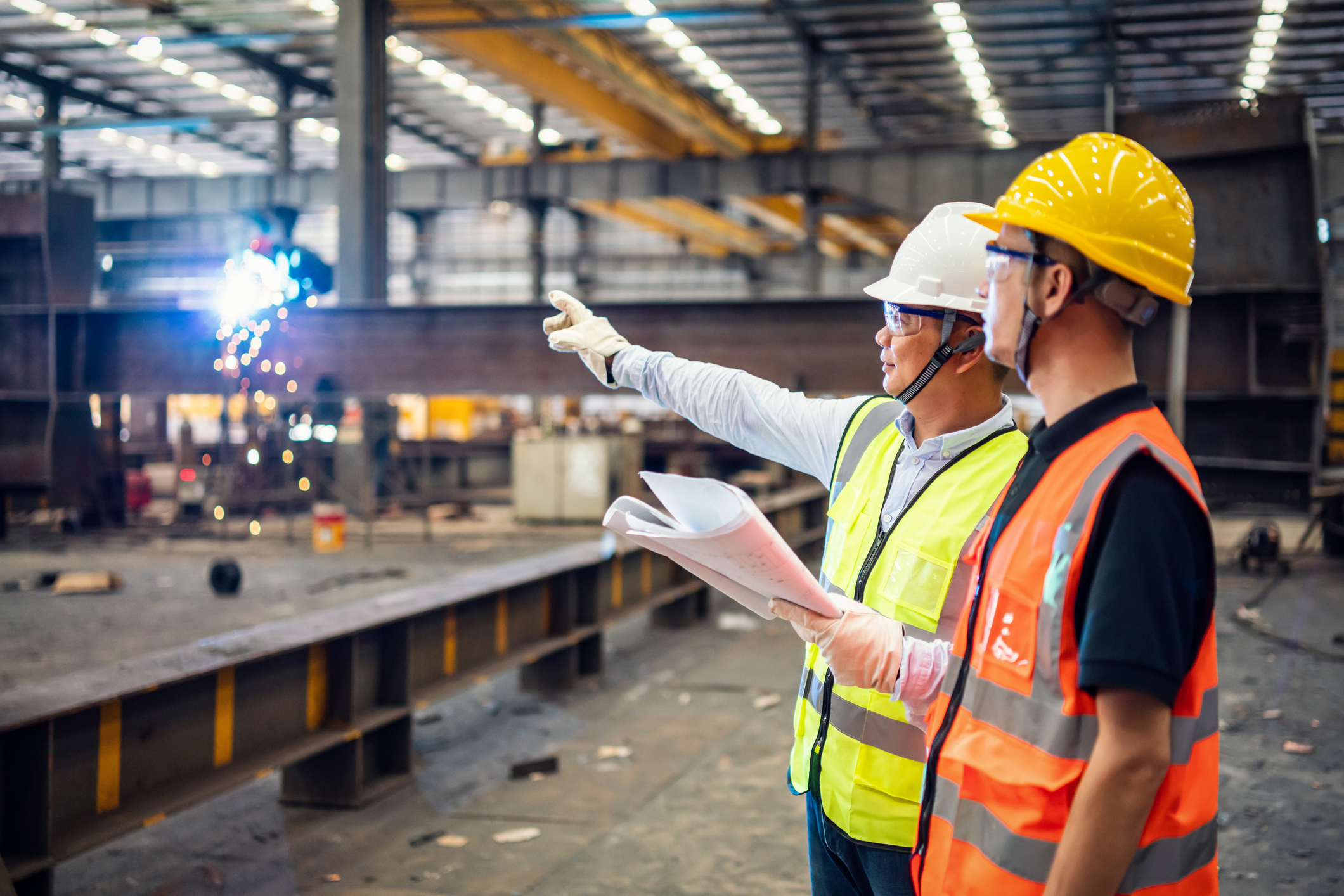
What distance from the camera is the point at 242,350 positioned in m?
8.20

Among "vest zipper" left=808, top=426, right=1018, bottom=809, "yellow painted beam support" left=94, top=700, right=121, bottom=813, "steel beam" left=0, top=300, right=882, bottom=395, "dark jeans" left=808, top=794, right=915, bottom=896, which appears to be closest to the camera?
"dark jeans" left=808, top=794, right=915, bottom=896

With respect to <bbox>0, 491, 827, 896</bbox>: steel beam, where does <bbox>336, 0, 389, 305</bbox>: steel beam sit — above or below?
above

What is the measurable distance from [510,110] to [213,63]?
4.99 meters

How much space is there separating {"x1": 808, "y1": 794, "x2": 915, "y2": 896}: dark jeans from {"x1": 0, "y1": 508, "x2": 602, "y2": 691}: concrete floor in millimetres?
6008

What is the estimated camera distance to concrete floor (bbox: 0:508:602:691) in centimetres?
747

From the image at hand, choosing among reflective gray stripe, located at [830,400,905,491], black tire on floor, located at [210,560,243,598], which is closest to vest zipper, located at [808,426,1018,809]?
reflective gray stripe, located at [830,400,905,491]

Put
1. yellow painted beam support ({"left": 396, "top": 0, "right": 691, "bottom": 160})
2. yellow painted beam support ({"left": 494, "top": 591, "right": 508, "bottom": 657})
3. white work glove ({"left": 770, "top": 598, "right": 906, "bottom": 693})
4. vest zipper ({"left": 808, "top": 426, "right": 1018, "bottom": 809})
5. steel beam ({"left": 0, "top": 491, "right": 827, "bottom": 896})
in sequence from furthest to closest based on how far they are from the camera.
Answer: yellow painted beam support ({"left": 396, "top": 0, "right": 691, "bottom": 160}), yellow painted beam support ({"left": 494, "top": 591, "right": 508, "bottom": 657}), steel beam ({"left": 0, "top": 491, "right": 827, "bottom": 896}), vest zipper ({"left": 808, "top": 426, "right": 1018, "bottom": 809}), white work glove ({"left": 770, "top": 598, "right": 906, "bottom": 693})

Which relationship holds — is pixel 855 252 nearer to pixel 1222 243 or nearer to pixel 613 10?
pixel 613 10

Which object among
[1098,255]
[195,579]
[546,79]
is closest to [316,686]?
[1098,255]

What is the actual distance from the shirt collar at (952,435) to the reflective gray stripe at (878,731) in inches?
19.7

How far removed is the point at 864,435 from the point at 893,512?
25 centimetres

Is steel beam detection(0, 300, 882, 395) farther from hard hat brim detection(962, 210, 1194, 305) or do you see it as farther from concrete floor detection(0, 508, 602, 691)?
hard hat brim detection(962, 210, 1194, 305)

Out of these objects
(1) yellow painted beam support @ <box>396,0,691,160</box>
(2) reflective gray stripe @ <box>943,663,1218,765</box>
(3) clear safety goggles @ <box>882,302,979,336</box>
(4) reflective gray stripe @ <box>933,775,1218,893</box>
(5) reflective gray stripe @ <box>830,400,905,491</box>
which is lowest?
(4) reflective gray stripe @ <box>933,775,1218,893</box>

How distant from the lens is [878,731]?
6.03 feet
